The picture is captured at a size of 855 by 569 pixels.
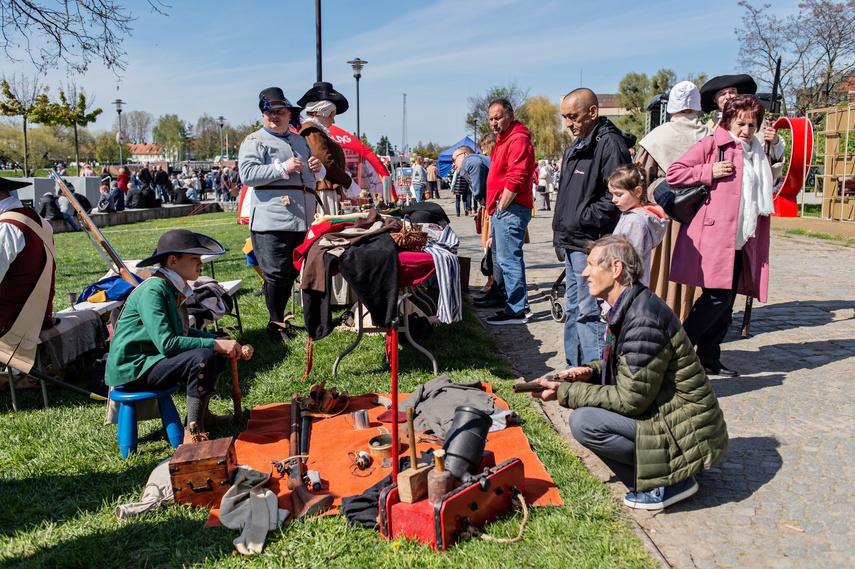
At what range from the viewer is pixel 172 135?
A: 109312 millimetres

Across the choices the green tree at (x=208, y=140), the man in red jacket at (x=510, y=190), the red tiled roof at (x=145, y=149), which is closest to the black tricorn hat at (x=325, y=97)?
the man in red jacket at (x=510, y=190)

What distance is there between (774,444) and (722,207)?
5.65ft

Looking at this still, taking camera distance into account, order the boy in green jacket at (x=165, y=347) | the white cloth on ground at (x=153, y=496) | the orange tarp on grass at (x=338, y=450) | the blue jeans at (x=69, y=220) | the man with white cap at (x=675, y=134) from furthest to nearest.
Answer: the blue jeans at (x=69, y=220) → the man with white cap at (x=675, y=134) → the boy in green jacket at (x=165, y=347) → the orange tarp on grass at (x=338, y=450) → the white cloth on ground at (x=153, y=496)

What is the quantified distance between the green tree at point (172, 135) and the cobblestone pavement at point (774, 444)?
103919 mm

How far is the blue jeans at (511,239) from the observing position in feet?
22.6

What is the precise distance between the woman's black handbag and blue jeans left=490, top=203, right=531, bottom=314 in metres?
1.92

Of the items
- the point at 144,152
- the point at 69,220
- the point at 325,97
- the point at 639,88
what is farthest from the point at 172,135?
the point at 325,97

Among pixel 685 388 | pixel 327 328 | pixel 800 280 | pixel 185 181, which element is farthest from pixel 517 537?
pixel 185 181

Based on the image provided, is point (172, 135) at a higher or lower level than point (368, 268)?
higher

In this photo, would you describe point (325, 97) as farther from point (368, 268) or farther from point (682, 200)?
point (682, 200)

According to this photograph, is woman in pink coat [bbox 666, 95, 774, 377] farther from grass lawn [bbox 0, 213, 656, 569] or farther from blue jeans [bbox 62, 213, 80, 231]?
blue jeans [bbox 62, 213, 80, 231]

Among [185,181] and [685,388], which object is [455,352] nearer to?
[685,388]

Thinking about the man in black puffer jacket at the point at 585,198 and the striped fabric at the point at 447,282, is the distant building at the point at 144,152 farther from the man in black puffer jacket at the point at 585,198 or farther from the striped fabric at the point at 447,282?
the man in black puffer jacket at the point at 585,198

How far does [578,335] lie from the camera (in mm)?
4691
